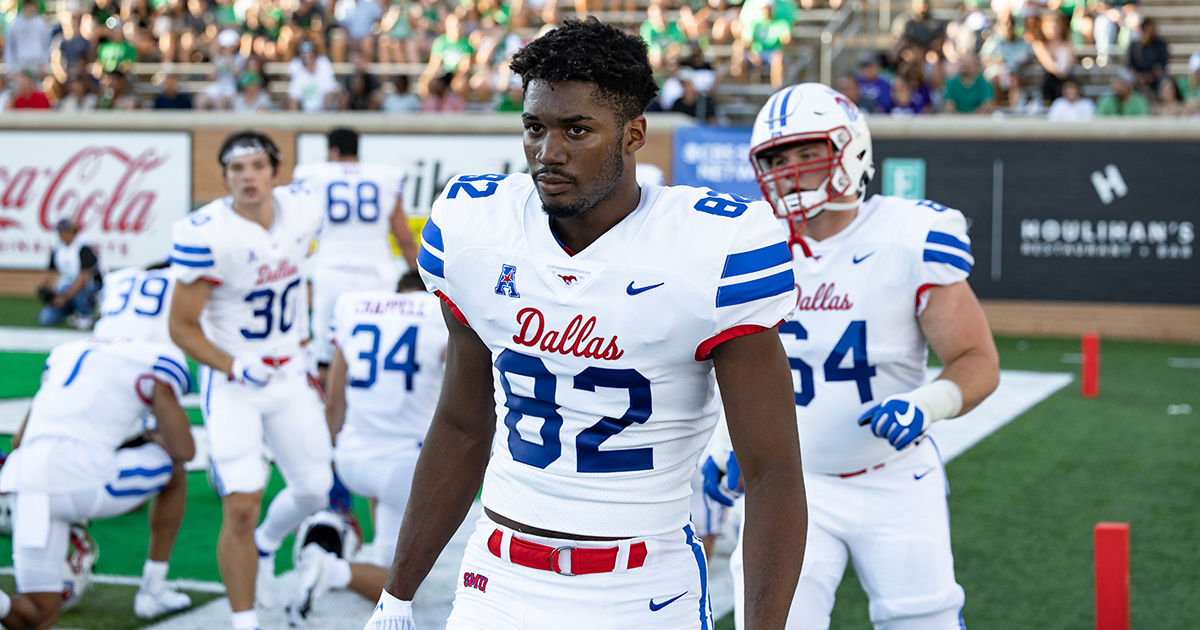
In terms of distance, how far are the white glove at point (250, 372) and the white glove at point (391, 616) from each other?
8.45ft

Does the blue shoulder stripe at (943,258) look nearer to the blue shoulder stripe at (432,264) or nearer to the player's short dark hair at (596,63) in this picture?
the player's short dark hair at (596,63)

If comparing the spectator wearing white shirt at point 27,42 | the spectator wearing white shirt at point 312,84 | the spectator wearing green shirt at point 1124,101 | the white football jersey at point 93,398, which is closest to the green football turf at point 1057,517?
the white football jersey at point 93,398

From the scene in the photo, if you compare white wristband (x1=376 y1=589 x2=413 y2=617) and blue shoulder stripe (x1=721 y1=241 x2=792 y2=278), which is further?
white wristband (x1=376 y1=589 x2=413 y2=617)

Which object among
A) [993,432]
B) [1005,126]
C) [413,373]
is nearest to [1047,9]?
[1005,126]

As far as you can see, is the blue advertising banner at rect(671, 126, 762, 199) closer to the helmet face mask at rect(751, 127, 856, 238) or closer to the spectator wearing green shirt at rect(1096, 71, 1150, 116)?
the spectator wearing green shirt at rect(1096, 71, 1150, 116)

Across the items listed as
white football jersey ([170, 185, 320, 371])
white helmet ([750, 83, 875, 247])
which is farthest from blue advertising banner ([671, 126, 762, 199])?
white helmet ([750, 83, 875, 247])

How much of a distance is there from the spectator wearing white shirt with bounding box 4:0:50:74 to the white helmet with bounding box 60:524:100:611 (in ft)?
50.9

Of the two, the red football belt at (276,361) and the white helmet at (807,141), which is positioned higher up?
the white helmet at (807,141)

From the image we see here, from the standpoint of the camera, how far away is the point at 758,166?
3.52m

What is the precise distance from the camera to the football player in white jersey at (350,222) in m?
7.95

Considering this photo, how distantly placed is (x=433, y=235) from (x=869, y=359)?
1.38m

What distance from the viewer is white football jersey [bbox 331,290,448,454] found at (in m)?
5.09

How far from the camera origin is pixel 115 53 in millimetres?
18203

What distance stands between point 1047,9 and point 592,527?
15.1 m
